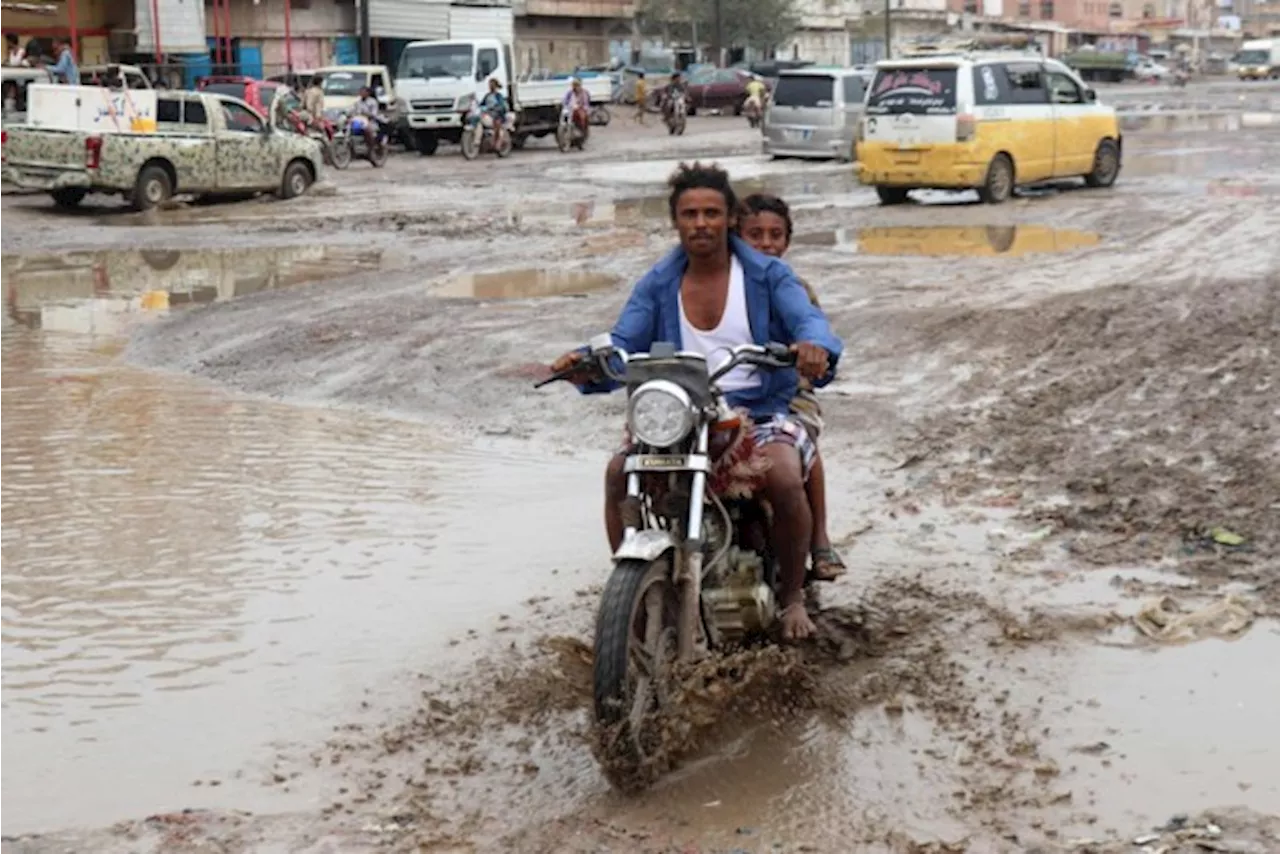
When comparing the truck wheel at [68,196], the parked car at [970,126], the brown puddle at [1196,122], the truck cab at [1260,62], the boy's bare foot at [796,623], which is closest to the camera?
the boy's bare foot at [796,623]

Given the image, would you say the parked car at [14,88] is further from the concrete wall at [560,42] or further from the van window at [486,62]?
the concrete wall at [560,42]

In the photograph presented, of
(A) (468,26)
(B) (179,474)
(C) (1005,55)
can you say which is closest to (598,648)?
(B) (179,474)

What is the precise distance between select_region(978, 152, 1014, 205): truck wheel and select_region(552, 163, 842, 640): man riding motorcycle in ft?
51.5

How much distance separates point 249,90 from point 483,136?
478 cm

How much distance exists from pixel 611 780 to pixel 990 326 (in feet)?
22.7

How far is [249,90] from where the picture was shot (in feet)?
102

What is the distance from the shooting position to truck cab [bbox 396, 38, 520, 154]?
3447 centimetres

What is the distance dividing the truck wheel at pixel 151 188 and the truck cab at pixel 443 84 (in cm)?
1165

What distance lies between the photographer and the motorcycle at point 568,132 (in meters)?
36.4

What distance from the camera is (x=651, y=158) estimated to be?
34031 millimetres

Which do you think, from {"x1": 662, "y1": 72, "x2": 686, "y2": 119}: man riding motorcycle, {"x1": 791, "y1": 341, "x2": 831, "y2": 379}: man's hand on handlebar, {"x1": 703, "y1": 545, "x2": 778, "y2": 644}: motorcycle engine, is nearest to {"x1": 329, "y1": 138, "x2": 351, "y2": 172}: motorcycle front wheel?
{"x1": 662, "y1": 72, "x2": 686, "y2": 119}: man riding motorcycle

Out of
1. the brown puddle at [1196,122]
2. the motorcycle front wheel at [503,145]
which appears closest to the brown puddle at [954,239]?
the motorcycle front wheel at [503,145]

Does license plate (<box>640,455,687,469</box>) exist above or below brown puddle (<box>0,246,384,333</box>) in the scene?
above

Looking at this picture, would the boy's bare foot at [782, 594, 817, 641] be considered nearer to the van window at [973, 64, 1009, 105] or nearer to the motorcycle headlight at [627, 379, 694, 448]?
the motorcycle headlight at [627, 379, 694, 448]
